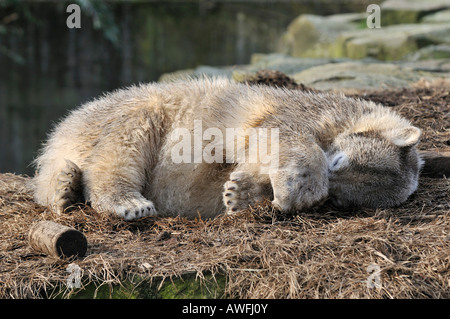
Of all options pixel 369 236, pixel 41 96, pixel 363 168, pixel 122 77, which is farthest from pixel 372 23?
pixel 369 236

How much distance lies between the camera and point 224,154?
423cm

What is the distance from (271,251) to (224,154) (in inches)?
46.8

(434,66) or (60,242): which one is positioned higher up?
(434,66)

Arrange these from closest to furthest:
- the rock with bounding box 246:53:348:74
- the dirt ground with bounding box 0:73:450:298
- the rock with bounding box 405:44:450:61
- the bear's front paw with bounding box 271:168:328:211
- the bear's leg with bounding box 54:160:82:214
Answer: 1. the dirt ground with bounding box 0:73:450:298
2. the bear's front paw with bounding box 271:168:328:211
3. the bear's leg with bounding box 54:160:82:214
4. the rock with bounding box 246:53:348:74
5. the rock with bounding box 405:44:450:61

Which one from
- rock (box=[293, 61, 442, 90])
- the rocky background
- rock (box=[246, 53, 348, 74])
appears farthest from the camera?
rock (box=[246, 53, 348, 74])

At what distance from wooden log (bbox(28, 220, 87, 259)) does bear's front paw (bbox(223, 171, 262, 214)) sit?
109cm

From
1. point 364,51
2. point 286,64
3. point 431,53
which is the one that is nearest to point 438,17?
point 431,53

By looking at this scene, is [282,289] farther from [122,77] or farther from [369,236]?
[122,77]

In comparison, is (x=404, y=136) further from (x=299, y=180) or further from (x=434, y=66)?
(x=434, y=66)

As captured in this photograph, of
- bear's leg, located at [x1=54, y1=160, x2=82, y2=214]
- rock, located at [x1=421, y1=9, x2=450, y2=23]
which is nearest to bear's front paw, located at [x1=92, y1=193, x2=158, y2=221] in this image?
bear's leg, located at [x1=54, y1=160, x2=82, y2=214]

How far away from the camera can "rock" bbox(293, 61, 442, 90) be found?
7.25 metres

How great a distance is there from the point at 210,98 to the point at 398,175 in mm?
1617

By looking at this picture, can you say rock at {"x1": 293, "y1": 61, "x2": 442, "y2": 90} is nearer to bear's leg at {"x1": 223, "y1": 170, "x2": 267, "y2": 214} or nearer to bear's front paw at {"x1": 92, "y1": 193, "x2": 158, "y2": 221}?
bear's leg at {"x1": 223, "y1": 170, "x2": 267, "y2": 214}

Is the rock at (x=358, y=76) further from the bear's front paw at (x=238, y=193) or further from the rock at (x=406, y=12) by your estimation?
the rock at (x=406, y=12)
